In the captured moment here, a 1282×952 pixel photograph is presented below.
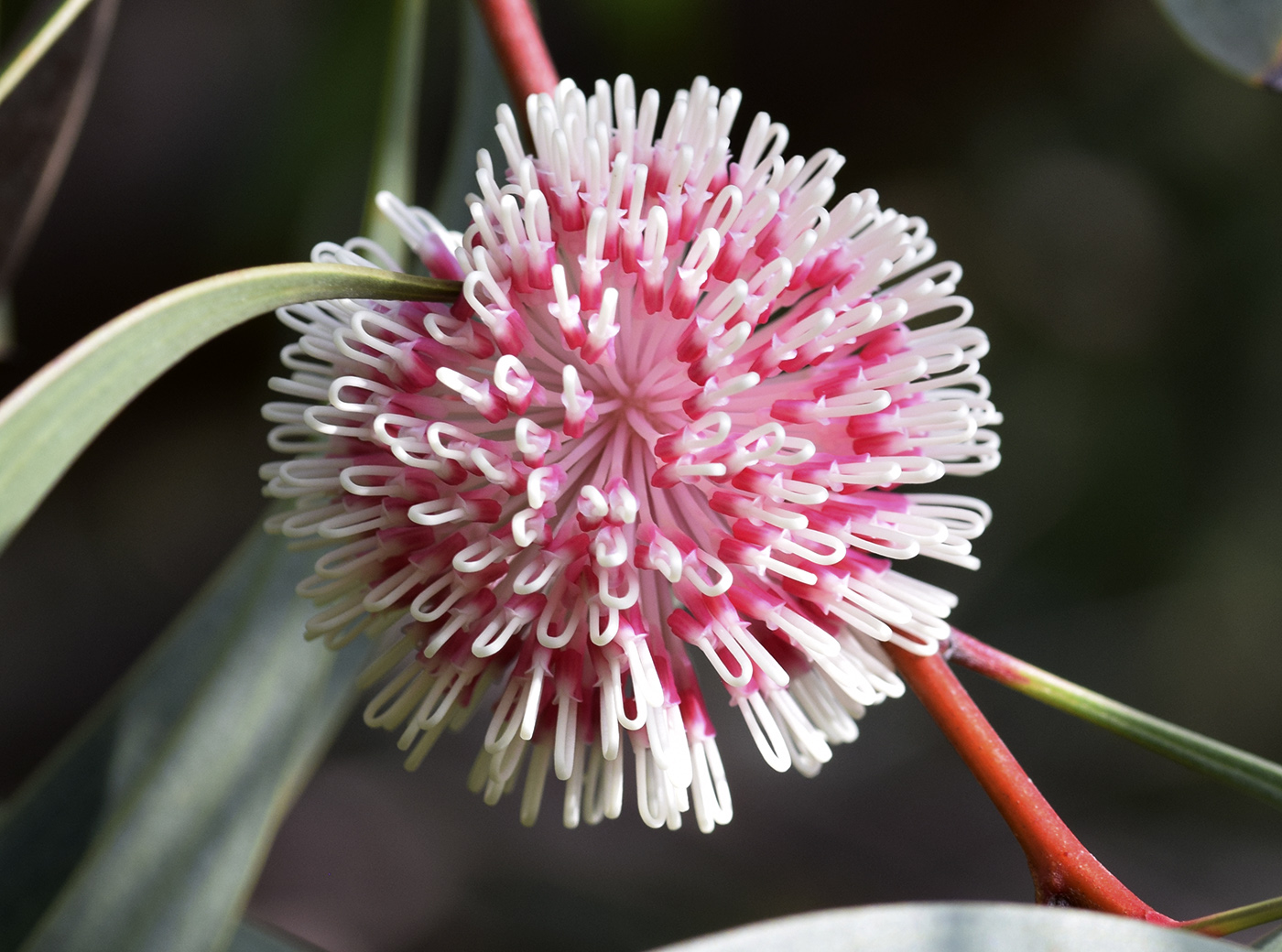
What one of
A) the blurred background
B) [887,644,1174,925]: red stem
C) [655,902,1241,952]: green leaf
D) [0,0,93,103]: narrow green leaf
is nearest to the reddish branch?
[887,644,1174,925]: red stem

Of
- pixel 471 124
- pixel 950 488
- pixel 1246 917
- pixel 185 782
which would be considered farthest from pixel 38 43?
pixel 950 488

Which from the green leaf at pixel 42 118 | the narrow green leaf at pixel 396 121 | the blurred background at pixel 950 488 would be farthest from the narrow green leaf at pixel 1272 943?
the blurred background at pixel 950 488

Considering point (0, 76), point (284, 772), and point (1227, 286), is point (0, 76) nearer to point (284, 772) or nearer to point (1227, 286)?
point (284, 772)

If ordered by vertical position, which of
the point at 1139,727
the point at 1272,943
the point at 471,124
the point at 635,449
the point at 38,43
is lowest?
the point at 1272,943

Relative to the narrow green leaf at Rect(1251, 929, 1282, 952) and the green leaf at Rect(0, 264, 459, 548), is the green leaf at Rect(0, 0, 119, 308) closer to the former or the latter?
the green leaf at Rect(0, 264, 459, 548)

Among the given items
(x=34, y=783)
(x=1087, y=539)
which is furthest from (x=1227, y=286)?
(x=34, y=783)

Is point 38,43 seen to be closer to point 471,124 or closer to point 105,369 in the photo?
point 105,369
